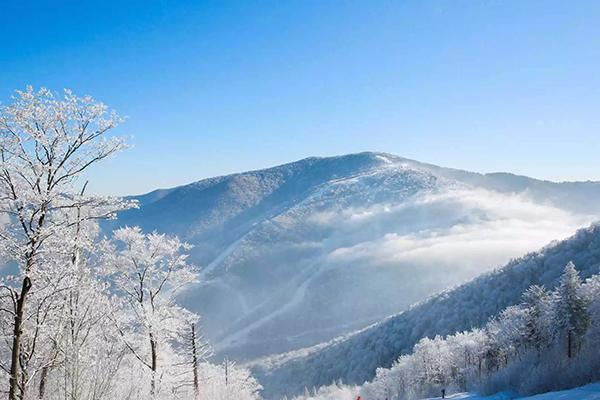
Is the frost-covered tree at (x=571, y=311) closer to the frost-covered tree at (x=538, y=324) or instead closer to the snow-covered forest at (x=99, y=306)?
the snow-covered forest at (x=99, y=306)

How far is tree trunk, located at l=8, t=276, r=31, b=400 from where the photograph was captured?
24.9ft

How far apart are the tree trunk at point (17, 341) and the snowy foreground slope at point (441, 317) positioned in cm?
10651

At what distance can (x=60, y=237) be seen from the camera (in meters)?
8.79

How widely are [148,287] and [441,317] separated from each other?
110 metres

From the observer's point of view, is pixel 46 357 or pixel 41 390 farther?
pixel 41 390

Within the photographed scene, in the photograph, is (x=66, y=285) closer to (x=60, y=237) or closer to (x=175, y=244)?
(x=60, y=237)

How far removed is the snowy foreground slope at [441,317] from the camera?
11088 centimetres

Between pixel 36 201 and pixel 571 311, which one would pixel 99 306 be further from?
pixel 571 311

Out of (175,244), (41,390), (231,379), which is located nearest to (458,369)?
(231,379)

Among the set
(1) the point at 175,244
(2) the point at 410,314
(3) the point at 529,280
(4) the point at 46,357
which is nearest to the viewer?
(4) the point at 46,357

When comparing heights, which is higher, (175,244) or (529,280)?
(175,244)

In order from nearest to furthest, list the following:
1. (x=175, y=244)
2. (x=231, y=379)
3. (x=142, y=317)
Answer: (x=142, y=317) < (x=175, y=244) < (x=231, y=379)

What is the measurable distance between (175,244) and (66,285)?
11.8 m

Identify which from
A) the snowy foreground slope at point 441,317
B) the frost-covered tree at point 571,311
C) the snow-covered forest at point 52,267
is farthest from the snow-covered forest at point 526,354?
the snowy foreground slope at point 441,317
